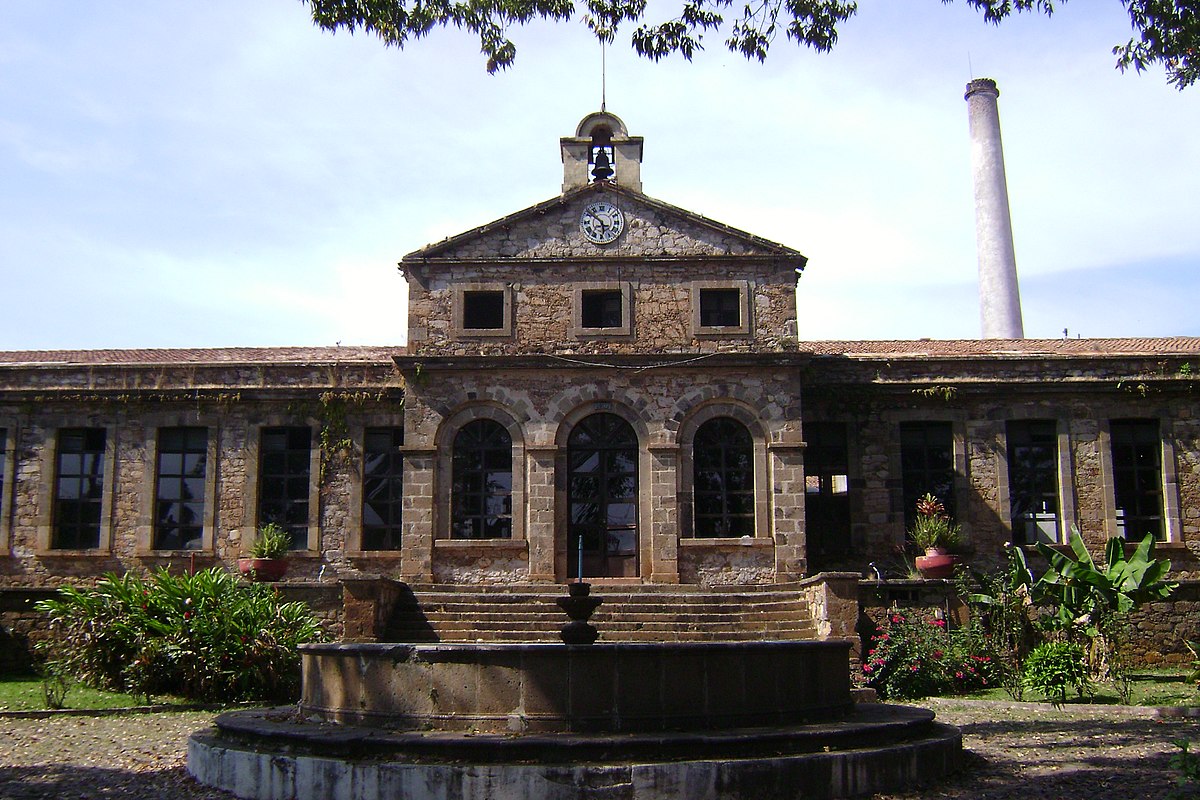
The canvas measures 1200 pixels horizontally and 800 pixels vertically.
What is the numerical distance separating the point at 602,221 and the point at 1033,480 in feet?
30.5

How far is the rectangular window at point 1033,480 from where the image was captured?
21.4m

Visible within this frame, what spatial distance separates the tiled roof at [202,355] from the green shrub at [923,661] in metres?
11.1

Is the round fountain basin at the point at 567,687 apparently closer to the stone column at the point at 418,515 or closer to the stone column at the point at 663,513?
the stone column at the point at 663,513

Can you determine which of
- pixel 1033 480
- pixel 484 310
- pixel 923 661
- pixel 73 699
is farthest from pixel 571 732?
pixel 1033 480

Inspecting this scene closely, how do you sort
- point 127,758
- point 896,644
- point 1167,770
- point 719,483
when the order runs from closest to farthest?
point 1167,770 < point 127,758 < point 896,644 < point 719,483

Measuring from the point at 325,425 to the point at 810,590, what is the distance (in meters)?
9.69

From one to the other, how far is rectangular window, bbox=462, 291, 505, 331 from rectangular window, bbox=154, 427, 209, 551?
19.0ft

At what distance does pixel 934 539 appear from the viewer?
1969 cm

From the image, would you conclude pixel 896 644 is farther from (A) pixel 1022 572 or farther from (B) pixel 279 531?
(B) pixel 279 531

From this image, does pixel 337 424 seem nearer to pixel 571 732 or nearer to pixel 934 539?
pixel 934 539

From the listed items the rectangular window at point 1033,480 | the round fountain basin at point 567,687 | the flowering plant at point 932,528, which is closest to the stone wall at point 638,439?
the flowering plant at point 932,528

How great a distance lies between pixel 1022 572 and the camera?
666 inches

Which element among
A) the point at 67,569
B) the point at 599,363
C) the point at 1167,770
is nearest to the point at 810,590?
the point at 599,363

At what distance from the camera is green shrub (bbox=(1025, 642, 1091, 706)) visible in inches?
596
